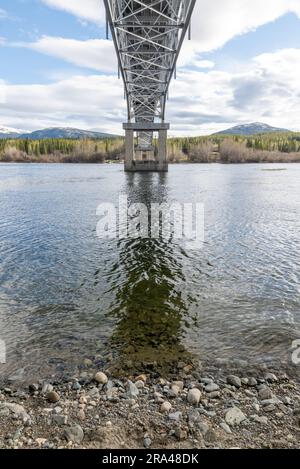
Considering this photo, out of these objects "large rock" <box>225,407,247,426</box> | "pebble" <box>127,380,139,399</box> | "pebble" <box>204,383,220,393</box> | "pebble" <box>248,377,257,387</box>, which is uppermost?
"large rock" <box>225,407,247,426</box>

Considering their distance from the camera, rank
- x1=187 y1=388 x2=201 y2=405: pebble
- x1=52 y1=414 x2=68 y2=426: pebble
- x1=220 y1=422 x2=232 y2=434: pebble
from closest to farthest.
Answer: x1=220 y1=422 x2=232 y2=434: pebble → x1=52 y1=414 x2=68 y2=426: pebble → x1=187 y1=388 x2=201 y2=405: pebble

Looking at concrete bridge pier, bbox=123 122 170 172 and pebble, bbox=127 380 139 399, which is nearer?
pebble, bbox=127 380 139 399

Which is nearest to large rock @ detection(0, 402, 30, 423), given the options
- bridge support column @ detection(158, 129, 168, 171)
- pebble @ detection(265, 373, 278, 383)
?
pebble @ detection(265, 373, 278, 383)

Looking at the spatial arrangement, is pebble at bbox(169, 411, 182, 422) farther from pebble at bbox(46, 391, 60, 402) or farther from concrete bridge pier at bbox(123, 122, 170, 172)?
concrete bridge pier at bbox(123, 122, 170, 172)

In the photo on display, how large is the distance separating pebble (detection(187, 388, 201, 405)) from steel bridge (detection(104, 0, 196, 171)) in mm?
20374

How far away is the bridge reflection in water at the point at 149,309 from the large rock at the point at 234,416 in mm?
1311

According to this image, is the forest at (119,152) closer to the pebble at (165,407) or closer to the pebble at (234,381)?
the pebble at (234,381)

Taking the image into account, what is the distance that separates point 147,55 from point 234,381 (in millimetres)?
39360

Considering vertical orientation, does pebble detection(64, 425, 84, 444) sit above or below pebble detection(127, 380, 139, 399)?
above

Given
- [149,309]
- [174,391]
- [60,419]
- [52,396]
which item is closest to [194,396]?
[174,391]

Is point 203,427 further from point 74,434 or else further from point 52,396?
point 52,396

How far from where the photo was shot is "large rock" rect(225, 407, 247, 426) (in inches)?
151

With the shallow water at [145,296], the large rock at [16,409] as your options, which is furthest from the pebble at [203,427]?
the large rock at [16,409]
